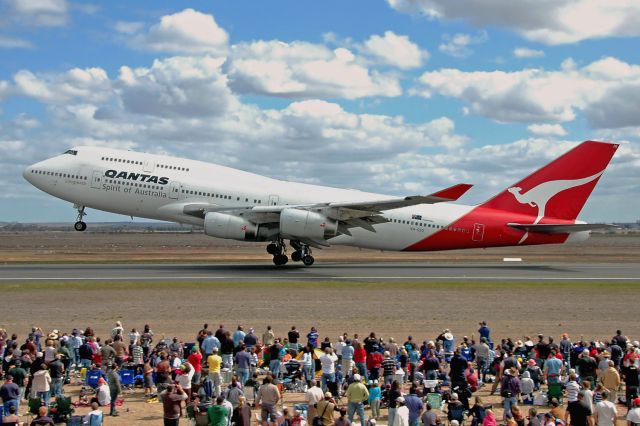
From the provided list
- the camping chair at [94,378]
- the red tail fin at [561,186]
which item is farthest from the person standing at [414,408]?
the red tail fin at [561,186]

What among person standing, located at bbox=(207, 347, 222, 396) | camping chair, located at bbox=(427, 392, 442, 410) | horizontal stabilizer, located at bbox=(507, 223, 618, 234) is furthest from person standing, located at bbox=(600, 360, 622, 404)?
horizontal stabilizer, located at bbox=(507, 223, 618, 234)

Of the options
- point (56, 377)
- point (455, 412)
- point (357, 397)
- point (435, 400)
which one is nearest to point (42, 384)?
point (56, 377)

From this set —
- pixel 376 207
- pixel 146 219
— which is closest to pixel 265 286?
pixel 376 207

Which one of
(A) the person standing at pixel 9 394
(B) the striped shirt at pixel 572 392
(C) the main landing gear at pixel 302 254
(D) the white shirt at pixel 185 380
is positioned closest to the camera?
(A) the person standing at pixel 9 394

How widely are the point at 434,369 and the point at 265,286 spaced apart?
1980 centimetres

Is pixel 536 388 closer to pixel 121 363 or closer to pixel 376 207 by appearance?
pixel 121 363

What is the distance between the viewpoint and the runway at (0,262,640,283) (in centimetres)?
4069


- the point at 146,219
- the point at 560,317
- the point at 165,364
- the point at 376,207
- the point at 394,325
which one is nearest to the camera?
the point at 165,364

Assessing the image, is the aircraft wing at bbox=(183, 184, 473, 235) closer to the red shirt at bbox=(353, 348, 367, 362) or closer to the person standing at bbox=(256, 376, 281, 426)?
the red shirt at bbox=(353, 348, 367, 362)

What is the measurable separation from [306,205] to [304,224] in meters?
2.22

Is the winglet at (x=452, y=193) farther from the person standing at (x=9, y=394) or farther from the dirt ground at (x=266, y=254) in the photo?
the person standing at (x=9, y=394)

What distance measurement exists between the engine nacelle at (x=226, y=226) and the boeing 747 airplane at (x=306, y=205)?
0.06 m

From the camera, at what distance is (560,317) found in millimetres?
29312

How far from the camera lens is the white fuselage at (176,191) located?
4541 cm
